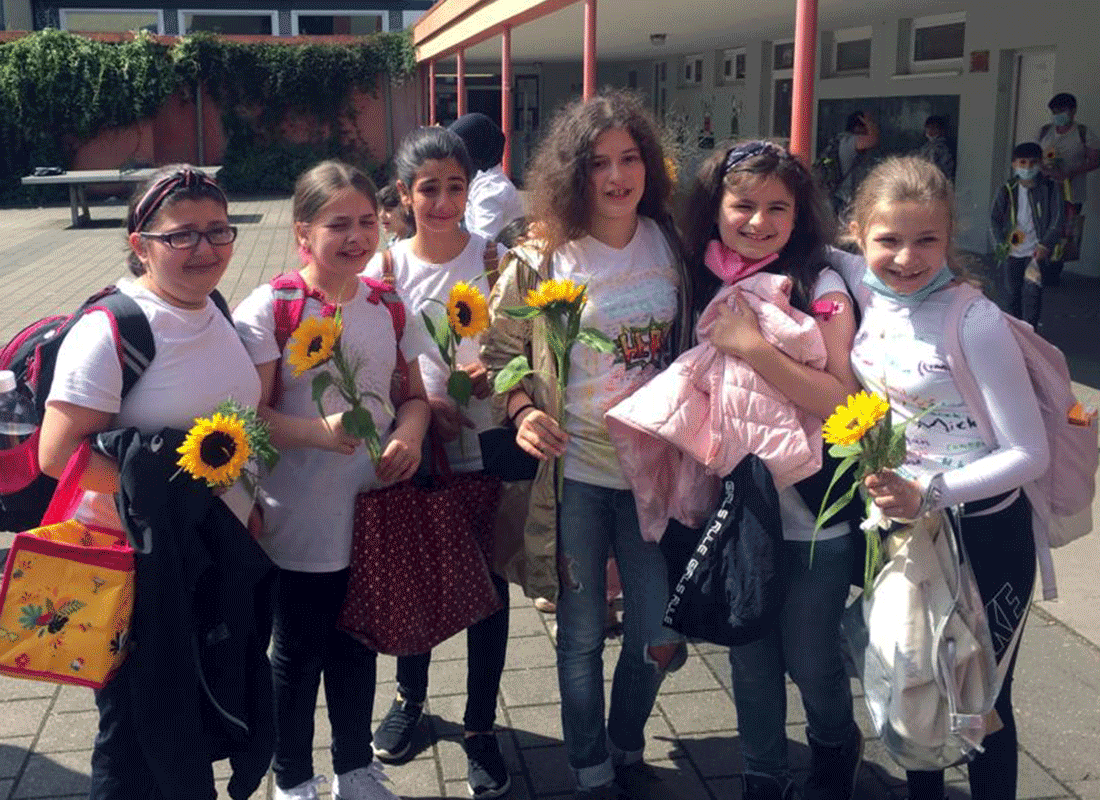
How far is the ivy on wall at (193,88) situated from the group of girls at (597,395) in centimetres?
2509

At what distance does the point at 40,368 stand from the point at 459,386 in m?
0.96

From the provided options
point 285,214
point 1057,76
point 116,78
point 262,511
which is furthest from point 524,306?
point 116,78

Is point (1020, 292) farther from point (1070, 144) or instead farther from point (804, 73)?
point (804, 73)

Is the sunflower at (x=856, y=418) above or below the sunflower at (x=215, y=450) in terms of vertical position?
above

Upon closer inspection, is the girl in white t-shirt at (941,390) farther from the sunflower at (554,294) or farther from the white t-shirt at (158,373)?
the white t-shirt at (158,373)

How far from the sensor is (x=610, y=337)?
109 inches

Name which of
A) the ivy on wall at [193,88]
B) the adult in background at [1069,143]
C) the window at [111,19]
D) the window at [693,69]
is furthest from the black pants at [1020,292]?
the window at [111,19]

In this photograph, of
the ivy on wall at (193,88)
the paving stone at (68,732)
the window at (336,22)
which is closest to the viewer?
the paving stone at (68,732)

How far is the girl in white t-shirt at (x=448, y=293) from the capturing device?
121 inches

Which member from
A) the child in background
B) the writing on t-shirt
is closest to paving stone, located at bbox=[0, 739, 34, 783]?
the writing on t-shirt

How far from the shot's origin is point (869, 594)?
256 centimetres

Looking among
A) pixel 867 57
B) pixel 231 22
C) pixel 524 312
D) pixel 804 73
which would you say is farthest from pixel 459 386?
pixel 231 22

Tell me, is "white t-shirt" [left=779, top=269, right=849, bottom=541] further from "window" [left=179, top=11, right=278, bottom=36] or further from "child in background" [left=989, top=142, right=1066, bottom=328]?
"window" [left=179, top=11, right=278, bottom=36]

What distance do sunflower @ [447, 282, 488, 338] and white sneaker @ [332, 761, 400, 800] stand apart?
46.6 inches
